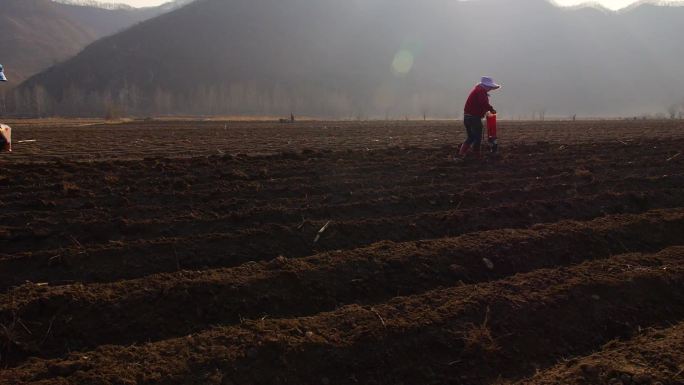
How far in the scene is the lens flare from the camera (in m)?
144

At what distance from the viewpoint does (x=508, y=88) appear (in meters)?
140

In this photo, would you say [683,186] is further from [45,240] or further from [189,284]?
[45,240]

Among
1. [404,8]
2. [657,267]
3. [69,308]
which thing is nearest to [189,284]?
[69,308]

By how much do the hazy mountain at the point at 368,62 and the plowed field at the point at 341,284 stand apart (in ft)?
356

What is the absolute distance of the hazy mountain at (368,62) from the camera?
120 meters

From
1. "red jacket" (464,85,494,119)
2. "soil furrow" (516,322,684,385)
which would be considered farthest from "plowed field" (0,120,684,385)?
"red jacket" (464,85,494,119)

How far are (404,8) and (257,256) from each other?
177140 millimetres

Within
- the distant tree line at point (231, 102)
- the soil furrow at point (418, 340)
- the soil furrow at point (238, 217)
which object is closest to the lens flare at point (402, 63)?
the distant tree line at point (231, 102)

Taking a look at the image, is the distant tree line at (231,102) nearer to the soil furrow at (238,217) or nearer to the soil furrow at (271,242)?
the soil furrow at (238,217)

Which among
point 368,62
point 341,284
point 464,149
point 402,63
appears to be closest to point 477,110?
point 464,149

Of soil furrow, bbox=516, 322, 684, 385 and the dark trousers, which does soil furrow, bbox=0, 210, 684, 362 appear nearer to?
soil furrow, bbox=516, 322, 684, 385

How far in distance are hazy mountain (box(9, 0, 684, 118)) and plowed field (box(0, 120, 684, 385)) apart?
108545 mm

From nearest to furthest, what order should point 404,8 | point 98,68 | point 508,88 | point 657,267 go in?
point 657,267 → point 98,68 → point 508,88 → point 404,8

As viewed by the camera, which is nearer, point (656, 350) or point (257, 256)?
point (656, 350)
